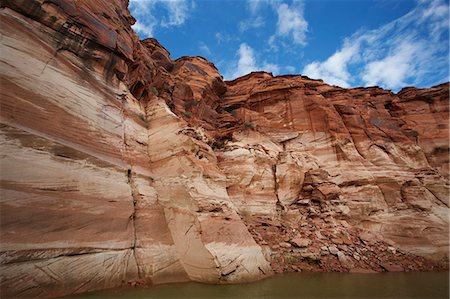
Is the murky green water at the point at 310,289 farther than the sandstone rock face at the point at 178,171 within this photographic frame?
Yes

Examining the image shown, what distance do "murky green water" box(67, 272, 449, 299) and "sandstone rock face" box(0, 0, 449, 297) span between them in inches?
25.2

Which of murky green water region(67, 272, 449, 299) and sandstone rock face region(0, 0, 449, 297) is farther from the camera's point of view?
murky green water region(67, 272, 449, 299)

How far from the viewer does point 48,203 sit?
6.84 metres

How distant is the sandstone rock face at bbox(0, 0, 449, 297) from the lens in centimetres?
695

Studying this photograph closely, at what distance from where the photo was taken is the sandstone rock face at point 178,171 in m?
6.95

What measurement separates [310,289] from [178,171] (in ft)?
21.0

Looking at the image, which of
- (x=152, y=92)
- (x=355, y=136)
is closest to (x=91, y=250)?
(x=152, y=92)

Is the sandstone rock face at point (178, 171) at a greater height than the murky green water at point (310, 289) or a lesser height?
greater

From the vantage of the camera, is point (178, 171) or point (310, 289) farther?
point (178, 171)

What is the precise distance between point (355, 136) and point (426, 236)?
7388 millimetres

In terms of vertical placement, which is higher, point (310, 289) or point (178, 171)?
point (178, 171)

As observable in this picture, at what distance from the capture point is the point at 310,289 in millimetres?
8539

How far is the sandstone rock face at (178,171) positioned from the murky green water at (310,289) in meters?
0.64

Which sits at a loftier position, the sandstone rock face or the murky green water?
the sandstone rock face
